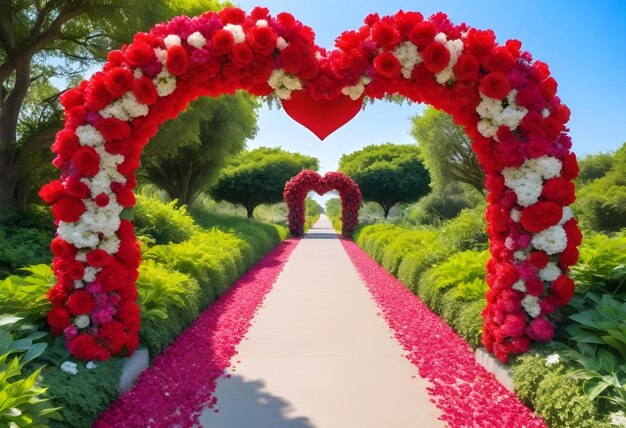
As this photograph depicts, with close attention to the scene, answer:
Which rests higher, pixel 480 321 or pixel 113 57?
pixel 113 57

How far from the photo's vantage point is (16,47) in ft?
34.4

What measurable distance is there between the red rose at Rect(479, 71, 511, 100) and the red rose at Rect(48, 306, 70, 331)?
4.32 m

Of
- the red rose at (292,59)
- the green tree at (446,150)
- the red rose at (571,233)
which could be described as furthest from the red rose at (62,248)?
the green tree at (446,150)

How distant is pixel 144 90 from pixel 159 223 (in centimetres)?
745

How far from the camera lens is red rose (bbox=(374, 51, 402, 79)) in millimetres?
3961

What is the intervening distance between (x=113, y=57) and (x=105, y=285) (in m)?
2.12

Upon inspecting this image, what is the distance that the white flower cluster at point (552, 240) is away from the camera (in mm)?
4082

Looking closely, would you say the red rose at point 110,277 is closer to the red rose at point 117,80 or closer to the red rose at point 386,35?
the red rose at point 117,80

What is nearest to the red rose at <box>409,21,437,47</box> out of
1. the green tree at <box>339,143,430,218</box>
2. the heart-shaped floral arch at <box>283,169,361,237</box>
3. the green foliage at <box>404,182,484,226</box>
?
the heart-shaped floral arch at <box>283,169,361,237</box>

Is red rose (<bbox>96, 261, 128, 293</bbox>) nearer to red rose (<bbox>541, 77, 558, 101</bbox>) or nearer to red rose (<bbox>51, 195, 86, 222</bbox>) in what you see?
red rose (<bbox>51, 195, 86, 222</bbox>)

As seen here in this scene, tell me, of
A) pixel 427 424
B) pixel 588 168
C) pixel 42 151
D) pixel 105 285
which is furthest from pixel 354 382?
pixel 588 168

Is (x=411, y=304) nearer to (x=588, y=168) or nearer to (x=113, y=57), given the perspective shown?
(x=113, y=57)

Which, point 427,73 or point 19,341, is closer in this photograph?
point 19,341

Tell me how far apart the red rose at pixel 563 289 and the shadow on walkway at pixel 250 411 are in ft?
8.40
